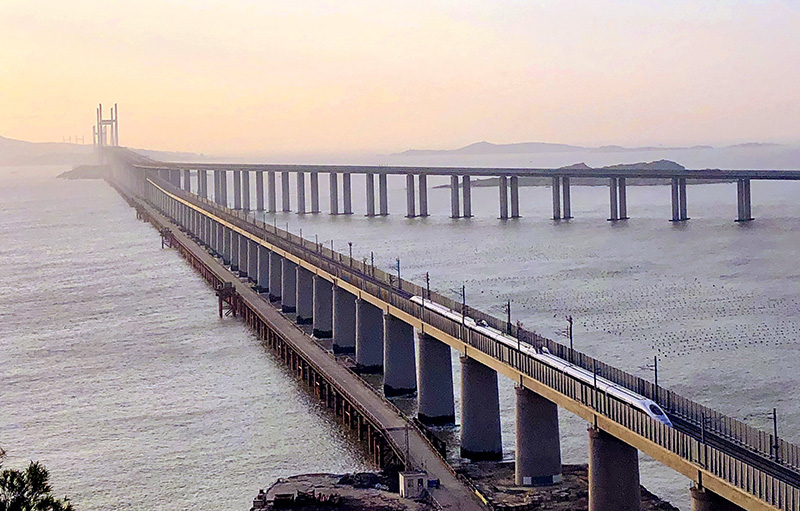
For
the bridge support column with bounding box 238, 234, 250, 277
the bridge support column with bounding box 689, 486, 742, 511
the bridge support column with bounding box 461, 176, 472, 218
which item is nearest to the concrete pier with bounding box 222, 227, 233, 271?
the bridge support column with bounding box 238, 234, 250, 277

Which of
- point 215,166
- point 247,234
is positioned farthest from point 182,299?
point 215,166

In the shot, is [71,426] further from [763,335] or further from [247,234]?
[247,234]

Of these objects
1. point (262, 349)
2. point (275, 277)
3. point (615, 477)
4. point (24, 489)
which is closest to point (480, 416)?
point (615, 477)

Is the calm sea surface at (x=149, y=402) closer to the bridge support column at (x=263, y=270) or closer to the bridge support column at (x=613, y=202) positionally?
the bridge support column at (x=263, y=270)

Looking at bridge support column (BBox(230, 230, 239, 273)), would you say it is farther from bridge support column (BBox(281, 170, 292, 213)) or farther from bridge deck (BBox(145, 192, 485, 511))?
bridge support column (BBox(281, 170, 292, 213))

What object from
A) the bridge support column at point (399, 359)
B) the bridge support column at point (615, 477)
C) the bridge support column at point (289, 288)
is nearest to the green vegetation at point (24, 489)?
the bridge support column at point (615, 477)

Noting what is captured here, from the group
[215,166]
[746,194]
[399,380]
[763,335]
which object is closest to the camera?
[399,380]

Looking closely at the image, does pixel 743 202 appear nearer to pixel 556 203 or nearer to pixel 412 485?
pixel 556 203
